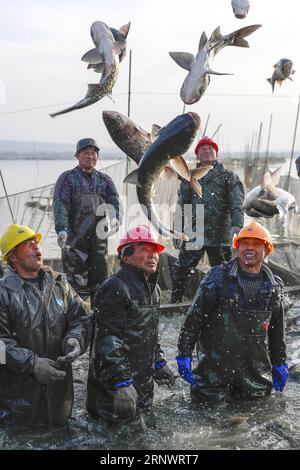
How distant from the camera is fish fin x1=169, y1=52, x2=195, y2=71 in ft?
17.8

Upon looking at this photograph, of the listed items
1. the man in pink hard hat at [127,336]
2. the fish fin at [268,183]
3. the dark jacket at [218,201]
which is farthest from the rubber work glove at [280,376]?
the fish fin at [268,183]

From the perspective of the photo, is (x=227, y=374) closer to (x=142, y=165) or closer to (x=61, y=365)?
(x=61, y=365)

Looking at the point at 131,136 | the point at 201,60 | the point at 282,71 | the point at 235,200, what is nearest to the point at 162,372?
the point at 131,136

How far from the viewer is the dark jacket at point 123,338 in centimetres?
413

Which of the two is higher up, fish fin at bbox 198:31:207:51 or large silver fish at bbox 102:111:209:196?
fish fin at bbox 198:31:207:51

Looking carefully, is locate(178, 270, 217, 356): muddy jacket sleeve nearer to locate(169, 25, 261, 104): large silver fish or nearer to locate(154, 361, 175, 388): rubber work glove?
locate(154, 361, 175, 388): rubber work glove

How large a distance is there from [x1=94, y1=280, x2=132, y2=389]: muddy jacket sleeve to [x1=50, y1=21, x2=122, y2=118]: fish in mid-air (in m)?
1.89

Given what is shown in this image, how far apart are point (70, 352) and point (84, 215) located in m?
3.28

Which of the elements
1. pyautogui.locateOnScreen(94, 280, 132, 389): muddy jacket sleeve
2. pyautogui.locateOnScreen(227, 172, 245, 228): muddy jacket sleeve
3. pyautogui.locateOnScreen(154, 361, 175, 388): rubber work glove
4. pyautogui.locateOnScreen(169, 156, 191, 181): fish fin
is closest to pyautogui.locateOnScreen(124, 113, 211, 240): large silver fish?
pyautogui.locateOnScreen(169, 156, 191, 181): fish fin

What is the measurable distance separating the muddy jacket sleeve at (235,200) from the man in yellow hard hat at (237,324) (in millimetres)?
2481

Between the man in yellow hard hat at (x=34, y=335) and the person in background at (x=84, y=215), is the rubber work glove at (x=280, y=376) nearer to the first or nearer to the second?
the man in yellow hard hat at (x=34, y=335)

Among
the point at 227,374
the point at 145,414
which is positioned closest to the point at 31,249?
the point at 145,414

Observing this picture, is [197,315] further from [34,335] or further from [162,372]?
[34,335]

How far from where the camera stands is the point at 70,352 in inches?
161
